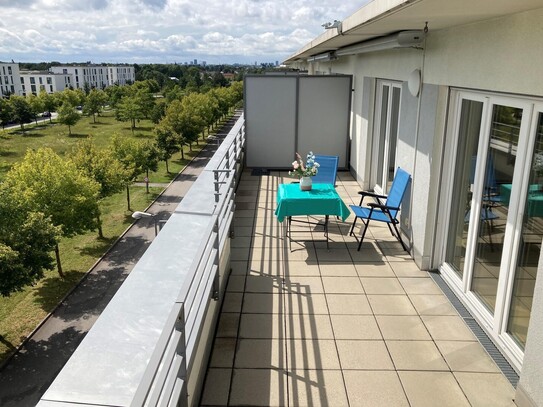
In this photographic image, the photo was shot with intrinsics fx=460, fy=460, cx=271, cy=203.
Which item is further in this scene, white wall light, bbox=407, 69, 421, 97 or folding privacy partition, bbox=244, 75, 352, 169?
folding privacy partition, bbox=244, 75, 352, 169

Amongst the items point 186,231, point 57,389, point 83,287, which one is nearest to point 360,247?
point 186,231

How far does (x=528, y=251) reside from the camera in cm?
349

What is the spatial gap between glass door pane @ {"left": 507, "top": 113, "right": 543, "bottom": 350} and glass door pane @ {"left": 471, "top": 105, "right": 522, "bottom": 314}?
9.7 inches

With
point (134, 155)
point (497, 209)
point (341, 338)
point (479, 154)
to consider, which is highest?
point (479, 154)

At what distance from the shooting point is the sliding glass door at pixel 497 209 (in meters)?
3.46

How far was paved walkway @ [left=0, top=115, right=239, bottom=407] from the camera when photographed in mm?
11820

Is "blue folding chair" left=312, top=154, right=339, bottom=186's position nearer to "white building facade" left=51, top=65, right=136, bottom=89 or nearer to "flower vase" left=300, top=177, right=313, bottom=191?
"flower vase" left=300, top=177, right=313, bottom=191

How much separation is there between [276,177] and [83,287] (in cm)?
1031

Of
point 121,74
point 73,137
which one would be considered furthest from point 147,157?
point 121,74

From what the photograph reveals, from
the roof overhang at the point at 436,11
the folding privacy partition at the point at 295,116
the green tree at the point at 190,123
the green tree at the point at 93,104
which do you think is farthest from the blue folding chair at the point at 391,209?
the green tree at the point at 93,104

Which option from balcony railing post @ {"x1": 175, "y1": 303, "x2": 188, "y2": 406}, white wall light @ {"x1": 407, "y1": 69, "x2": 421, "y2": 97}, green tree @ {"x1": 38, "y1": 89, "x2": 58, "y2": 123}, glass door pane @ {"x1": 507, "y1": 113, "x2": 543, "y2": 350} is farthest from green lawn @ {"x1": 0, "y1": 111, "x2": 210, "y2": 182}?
balcony railing post @ {"x1": 175, "y1": 303, "x2": 188, "y2": 406}

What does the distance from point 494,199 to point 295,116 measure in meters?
7.15

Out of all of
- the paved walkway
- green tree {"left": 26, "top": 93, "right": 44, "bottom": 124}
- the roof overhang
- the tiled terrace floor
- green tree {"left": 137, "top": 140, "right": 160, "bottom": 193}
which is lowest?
the paved walkway

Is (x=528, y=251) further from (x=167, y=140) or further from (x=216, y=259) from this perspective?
(x=167, y=140)
